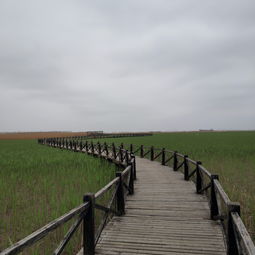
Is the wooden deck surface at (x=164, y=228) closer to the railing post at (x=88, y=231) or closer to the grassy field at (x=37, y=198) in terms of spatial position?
the railing post at (x=88, y=231)

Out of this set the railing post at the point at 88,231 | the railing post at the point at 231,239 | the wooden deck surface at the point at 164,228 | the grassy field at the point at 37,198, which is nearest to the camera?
the railing post at the point at 231,239

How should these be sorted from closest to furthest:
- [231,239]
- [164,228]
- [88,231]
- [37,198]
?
[231,239] → [88,231] → [164,228] → [37,198]

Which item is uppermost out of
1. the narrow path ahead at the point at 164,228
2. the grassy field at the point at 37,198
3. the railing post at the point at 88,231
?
the railing post at the point at 88,231

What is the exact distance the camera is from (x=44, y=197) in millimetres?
8094

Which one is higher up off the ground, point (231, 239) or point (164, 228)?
point (231, 239)

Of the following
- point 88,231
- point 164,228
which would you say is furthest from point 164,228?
point 88,231

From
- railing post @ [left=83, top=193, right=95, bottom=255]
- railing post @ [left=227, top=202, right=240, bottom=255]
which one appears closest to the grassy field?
railing post @ [left=83, top=193, right=95, bottom=255]

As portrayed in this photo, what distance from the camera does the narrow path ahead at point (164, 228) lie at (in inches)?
153

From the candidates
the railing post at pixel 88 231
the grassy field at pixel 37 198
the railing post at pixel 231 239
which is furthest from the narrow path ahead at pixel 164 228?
the grassy field at pixel 37 198

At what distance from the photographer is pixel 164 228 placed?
15.5 ft

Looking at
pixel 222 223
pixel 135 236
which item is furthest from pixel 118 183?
pixel 222 223

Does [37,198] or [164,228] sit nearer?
[164,228]

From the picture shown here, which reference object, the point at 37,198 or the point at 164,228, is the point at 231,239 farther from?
the point at 37,198

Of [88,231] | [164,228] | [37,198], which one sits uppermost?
[88,231]
